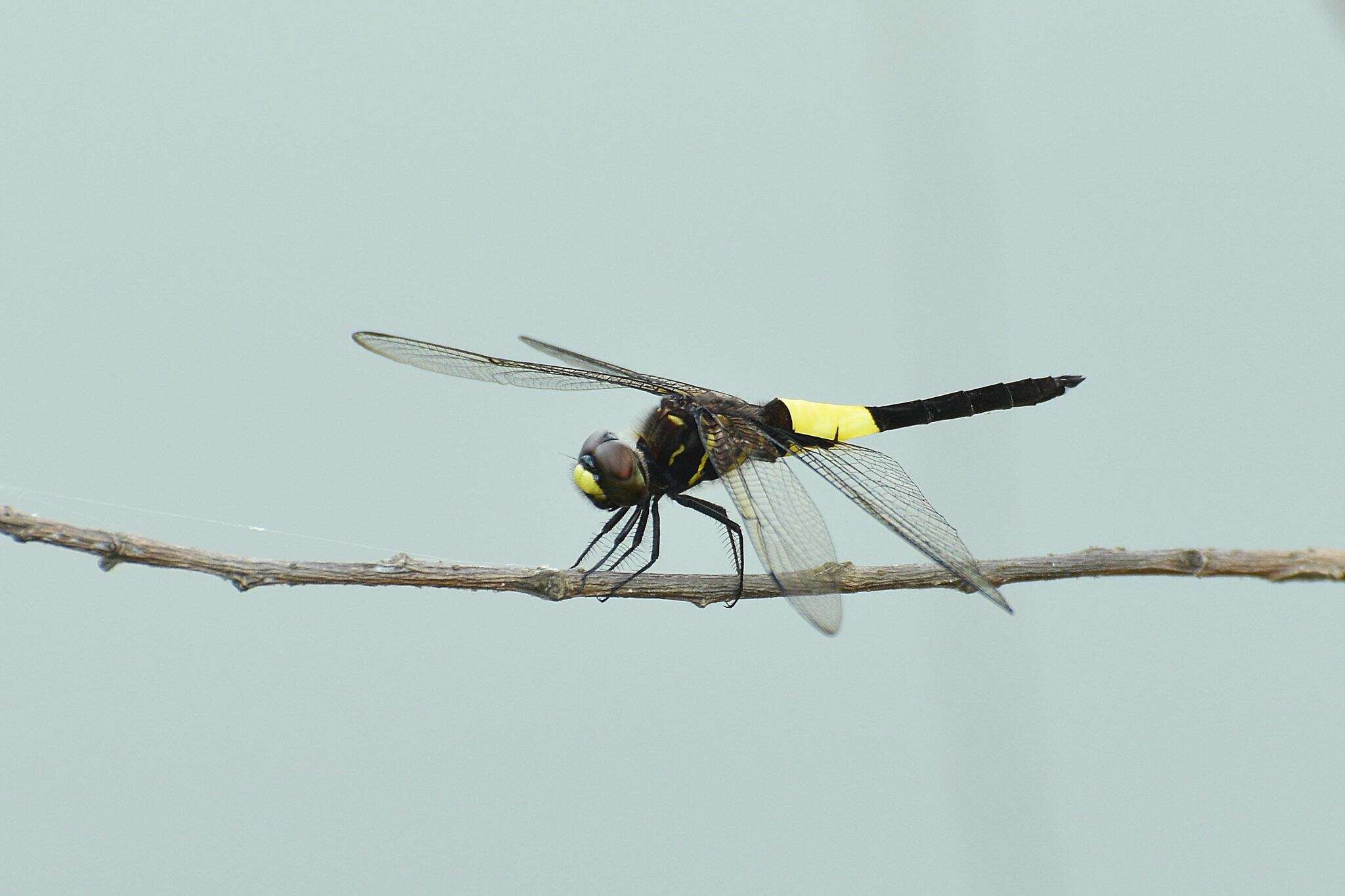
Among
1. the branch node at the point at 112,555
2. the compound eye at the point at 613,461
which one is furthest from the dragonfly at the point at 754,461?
the branch node at the point at 112,555

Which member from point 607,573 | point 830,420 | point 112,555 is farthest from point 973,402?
point 112,555

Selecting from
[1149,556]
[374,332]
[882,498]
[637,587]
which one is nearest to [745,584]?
[637,587]

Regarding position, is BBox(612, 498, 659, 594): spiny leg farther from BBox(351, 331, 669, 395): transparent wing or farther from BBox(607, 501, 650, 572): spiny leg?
BBox(351, 331, 669, 395): transparent wing

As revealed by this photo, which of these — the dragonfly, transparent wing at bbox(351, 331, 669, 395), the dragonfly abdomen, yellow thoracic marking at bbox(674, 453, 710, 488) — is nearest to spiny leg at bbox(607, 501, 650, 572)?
the dragonfly

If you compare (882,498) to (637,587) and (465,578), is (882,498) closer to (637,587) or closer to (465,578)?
(637,587)

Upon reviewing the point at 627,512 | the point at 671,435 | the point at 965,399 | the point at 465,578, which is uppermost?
the point at 965,399

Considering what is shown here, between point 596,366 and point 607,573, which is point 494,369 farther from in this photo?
point 607,573

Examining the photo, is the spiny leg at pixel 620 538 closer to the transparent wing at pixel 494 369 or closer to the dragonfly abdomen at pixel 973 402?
the transparent wing at pixel 494 369
